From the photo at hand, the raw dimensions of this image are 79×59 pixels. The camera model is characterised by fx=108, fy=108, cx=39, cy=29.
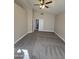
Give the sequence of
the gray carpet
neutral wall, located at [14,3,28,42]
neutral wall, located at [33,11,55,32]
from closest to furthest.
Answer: the gray carpet
neutral wall, located at [14,3,28,42]
neutral wall, located at [33,11,55,32]

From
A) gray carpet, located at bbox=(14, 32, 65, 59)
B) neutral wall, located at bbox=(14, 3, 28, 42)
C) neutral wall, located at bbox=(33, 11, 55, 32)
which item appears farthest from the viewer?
neutral wall, located at bbox=(33, 11, 55, 32)

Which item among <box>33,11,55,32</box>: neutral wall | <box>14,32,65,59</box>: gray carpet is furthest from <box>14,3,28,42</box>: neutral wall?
<box>33,11,55,32</box>: neutral wall

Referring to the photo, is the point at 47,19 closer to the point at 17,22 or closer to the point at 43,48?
the point at 17,22

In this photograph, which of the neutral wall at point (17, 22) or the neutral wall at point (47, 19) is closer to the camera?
the neutral wall at point (17, 22)

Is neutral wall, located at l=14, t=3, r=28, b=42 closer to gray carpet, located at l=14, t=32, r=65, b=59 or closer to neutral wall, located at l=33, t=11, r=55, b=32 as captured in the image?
gray carpet, located at l=14, t=32, r=65, b=59

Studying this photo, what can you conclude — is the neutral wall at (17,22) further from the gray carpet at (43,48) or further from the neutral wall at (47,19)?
the neutral wall at (47,19)

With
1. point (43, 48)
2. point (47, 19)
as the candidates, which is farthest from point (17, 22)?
point (47, 19)

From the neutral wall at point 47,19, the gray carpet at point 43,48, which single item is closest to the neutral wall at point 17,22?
the gray carpet at point 43,48

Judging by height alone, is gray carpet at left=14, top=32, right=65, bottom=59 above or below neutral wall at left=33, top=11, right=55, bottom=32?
below

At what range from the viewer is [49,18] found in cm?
1405
